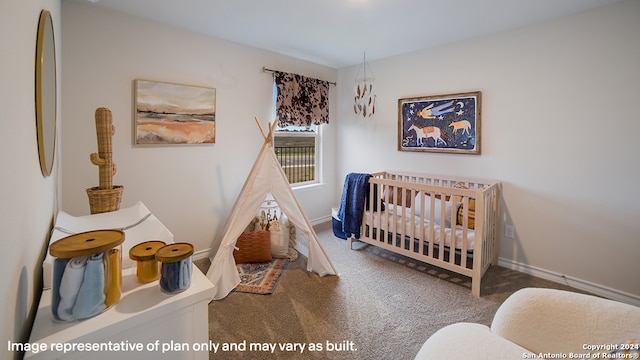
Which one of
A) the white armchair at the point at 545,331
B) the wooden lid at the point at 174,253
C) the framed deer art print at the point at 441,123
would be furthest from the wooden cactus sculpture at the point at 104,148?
the framed deer art print at the point at 441,123

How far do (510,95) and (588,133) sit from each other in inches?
27.8

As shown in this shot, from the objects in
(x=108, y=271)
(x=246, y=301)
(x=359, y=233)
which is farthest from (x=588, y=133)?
(x=108, y=271)

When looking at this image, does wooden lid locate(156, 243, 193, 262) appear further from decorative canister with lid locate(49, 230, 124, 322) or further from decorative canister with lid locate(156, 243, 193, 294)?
decorative canister with lid locate(49, 230, 124, 322)

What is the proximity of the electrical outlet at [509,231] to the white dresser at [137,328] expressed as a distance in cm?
298

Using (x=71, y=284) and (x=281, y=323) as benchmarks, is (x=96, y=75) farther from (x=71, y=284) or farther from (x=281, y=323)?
(x=281, y=323)

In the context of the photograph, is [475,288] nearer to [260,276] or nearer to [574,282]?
[574,282]

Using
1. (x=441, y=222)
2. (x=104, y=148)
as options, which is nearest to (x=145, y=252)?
(x=104, y=148)

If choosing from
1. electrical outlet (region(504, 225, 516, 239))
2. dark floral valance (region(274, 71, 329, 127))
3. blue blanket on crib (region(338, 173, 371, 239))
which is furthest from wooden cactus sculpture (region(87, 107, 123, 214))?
electrical outlet (region(504, 225, 516, 239))

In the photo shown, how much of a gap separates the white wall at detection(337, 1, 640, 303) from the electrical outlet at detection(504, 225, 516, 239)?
0.18ft

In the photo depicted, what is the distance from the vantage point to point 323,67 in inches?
164

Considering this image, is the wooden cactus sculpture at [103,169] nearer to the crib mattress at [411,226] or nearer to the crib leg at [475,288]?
the crib mattress at [411,226]

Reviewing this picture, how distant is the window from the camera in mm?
3922

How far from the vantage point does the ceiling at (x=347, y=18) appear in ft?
7.54

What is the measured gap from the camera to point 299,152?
416cm
